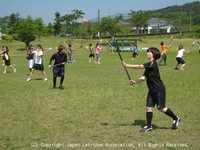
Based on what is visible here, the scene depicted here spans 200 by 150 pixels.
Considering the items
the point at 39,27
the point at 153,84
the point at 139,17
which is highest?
the point at 139,17

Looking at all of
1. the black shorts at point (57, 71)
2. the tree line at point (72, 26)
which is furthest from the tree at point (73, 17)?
the black shorts at point (57, 71)

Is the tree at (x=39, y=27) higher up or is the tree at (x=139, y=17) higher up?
the tree at (x=139, y=17)

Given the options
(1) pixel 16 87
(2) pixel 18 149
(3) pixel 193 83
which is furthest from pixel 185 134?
(1) pixel 16 87

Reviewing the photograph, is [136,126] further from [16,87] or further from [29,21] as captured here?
[29,21]

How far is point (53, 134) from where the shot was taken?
262 inches

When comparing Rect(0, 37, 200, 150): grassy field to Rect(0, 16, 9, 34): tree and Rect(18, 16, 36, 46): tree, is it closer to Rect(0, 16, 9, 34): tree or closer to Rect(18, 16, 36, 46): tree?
Rect(18, 16, 36, 46): tree

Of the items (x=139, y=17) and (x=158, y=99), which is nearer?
(x=158, y=99)

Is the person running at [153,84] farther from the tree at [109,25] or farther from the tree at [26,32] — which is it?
the tree at [109,25]

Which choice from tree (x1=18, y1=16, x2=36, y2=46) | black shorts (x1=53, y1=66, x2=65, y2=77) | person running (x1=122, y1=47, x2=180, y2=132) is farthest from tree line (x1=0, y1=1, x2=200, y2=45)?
→ person running (x1=122, y1=47, x2=180, y2=132)

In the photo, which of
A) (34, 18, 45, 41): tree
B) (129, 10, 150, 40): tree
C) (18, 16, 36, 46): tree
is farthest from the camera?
(129, 10, 150, 40): tree

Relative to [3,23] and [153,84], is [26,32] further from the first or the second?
[153,84]

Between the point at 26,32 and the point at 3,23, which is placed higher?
the point at 3,23

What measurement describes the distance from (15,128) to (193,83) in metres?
8.82

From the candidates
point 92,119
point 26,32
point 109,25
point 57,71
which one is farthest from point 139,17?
point 92,119
